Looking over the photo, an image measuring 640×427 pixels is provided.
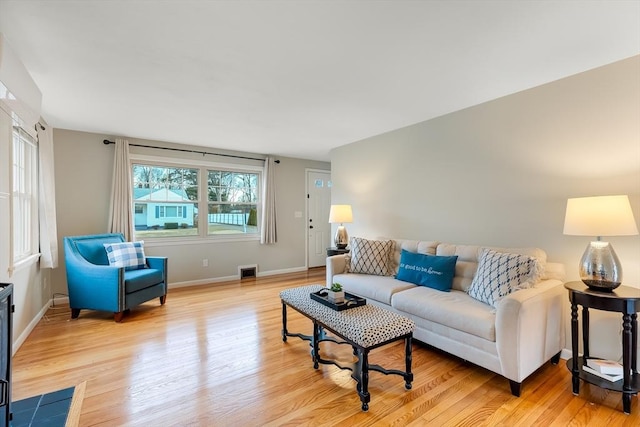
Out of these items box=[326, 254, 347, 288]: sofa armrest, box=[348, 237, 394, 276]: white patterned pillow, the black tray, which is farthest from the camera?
box=[326, 254, 347, 288]: sofa armrest

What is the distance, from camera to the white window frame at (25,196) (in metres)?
2.93

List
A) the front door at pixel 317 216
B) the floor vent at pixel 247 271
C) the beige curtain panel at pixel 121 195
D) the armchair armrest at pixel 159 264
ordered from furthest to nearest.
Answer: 1. the front door at pixel 317 216
2. the floor vent at pixel 247 271
3. the beige curtain panel at pixel 121 195
4. the armchair armrest at pixel 159 264

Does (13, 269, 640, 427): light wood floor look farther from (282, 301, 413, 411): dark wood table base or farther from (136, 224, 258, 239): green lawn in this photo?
(136, 224, 258, 239): green lawn

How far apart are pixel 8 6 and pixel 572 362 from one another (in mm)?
4075

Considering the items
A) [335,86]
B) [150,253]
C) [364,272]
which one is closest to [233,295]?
[150,253]

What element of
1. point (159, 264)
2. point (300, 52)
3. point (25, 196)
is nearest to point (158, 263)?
point (159, 264)

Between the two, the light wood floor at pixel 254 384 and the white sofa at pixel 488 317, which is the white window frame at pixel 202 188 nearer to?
the light wood floor at pixel 254 384

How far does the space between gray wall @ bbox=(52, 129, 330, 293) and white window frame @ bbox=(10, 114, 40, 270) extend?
615 millimetres

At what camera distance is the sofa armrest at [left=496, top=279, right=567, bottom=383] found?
6.26 ft

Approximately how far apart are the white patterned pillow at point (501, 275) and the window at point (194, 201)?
3958 mm

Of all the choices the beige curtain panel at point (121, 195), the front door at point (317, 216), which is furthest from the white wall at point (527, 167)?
the beige curtain panel at point (121, 195)

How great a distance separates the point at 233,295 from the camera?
423 cm

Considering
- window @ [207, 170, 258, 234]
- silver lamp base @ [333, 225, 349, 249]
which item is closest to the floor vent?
window @ [207, 170, 258, 234]

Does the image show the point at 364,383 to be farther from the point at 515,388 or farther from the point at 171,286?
the point at 171,286
